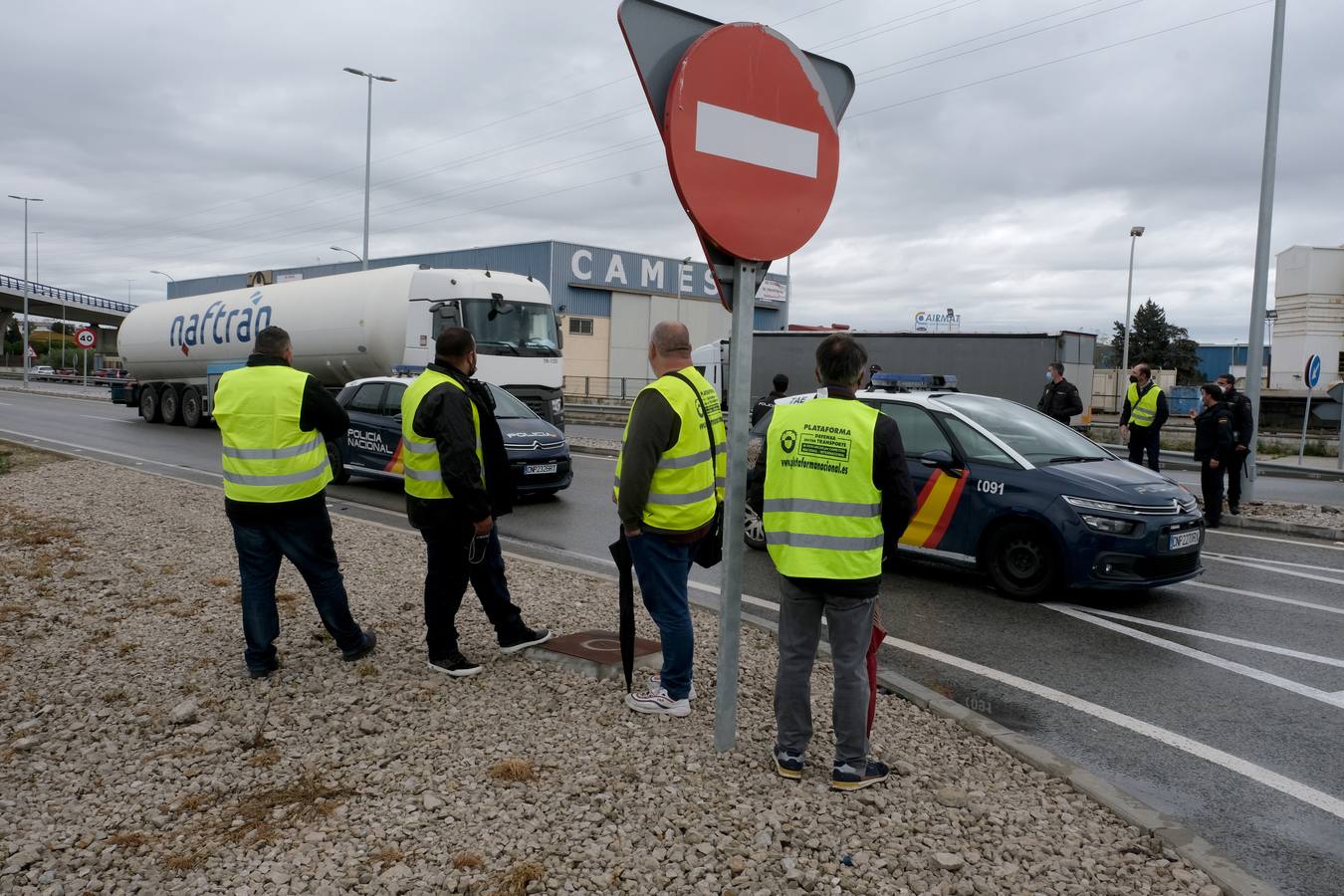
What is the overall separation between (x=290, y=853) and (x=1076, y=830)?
8.62 feet

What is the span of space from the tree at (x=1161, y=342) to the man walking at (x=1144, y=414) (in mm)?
69496

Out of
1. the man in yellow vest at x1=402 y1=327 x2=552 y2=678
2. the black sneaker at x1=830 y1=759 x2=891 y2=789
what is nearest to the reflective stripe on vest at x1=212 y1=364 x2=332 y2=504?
the man in yellow vest at x1=402 y1=327 x2=552 y2=678

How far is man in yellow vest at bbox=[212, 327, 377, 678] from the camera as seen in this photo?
488 centimetres

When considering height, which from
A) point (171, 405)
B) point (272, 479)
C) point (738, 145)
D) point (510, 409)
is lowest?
point (171, 405)

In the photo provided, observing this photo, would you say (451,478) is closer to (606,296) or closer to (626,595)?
(626,595)

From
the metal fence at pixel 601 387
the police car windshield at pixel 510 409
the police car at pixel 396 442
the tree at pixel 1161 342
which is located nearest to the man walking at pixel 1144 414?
the police car at pixel 396 442

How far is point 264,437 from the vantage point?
16.0ft

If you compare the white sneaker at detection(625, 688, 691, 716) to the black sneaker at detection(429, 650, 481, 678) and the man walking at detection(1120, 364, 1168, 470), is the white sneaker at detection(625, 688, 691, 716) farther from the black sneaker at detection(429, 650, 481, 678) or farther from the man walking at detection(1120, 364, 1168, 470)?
the man walking at detection(1120, 364, 1168, 470)

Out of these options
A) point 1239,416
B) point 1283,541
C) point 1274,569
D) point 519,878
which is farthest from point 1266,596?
point 519,878

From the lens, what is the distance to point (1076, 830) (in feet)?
11.6

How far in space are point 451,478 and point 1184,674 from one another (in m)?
4.31

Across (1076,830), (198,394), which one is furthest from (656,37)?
(198,394)

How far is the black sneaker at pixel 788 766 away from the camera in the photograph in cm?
384

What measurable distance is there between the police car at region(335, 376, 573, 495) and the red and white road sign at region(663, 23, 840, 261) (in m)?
8.88
